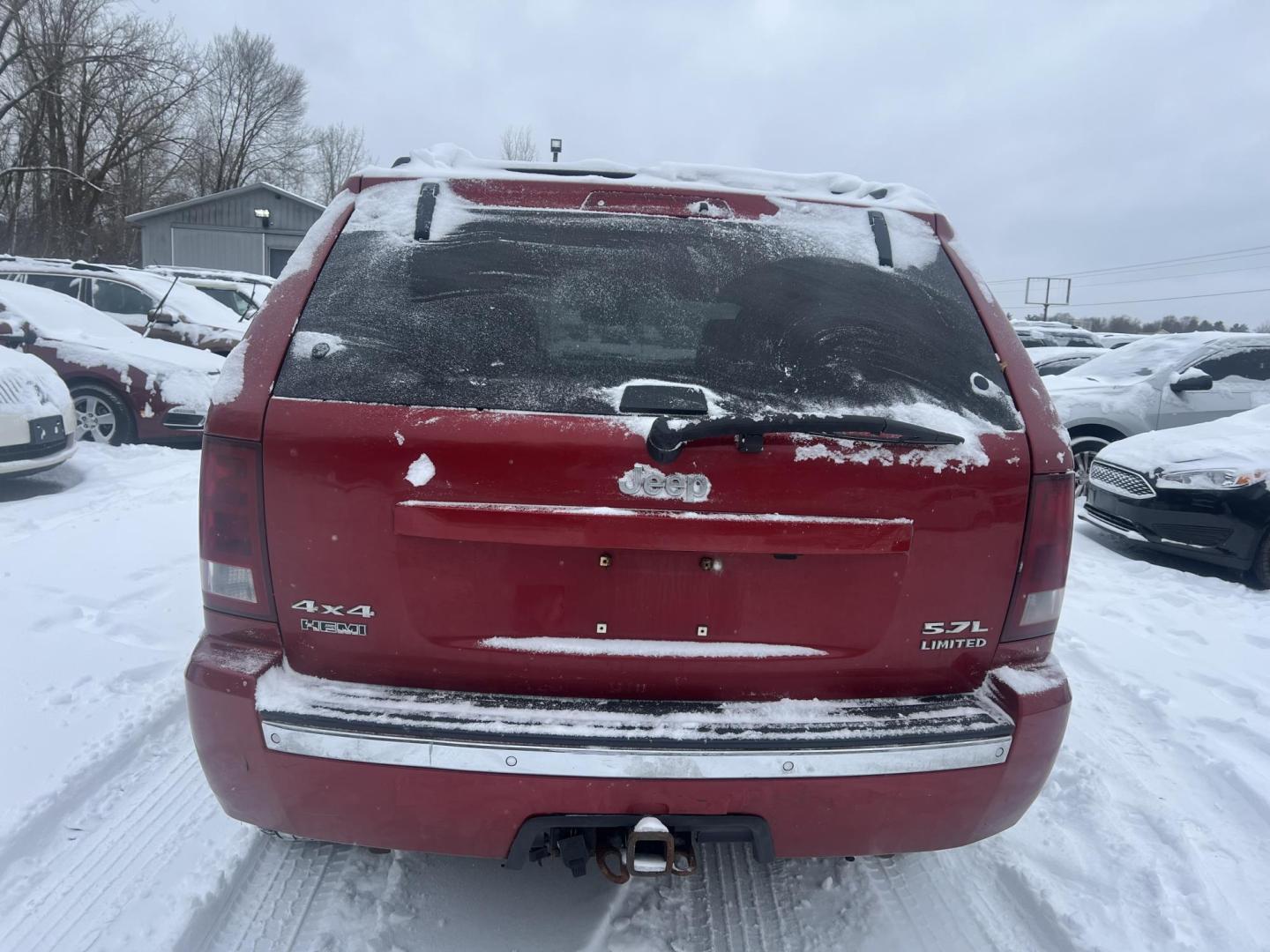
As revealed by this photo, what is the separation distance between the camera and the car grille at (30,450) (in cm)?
607

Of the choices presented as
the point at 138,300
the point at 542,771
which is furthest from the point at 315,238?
the point at 138,300

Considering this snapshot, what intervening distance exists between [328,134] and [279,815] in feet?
221

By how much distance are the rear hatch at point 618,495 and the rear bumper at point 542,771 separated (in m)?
0.15

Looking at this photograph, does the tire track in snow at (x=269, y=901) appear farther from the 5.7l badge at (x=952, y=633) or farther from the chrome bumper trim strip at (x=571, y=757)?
the 5.7l badge at (x=952, y=633)

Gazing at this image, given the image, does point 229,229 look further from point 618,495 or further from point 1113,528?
point 618,495

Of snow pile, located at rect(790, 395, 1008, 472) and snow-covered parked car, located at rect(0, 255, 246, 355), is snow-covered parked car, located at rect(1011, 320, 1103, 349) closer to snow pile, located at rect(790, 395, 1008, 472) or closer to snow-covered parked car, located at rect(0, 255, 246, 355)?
snow-covered parked car, located at rect(0, 255, 246, 355)

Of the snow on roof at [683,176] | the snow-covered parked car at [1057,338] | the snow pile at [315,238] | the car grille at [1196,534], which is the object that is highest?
the snow-covered parked car at [1057,338]

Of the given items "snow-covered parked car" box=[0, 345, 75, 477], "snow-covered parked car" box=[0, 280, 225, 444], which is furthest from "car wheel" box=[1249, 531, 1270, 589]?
"snow-covered parked car" box=[0, 345, 75, 477]

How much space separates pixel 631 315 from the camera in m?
2.09

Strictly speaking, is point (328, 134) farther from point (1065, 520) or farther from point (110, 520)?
point (1065, 520)

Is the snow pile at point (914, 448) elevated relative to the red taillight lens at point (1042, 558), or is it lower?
elevated

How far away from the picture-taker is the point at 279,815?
6.22ft

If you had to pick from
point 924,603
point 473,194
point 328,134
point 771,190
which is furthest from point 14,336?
point 328,134

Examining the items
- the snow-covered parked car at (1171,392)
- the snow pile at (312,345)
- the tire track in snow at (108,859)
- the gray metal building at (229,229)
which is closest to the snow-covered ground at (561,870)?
the tire track in snow at (108,859)
